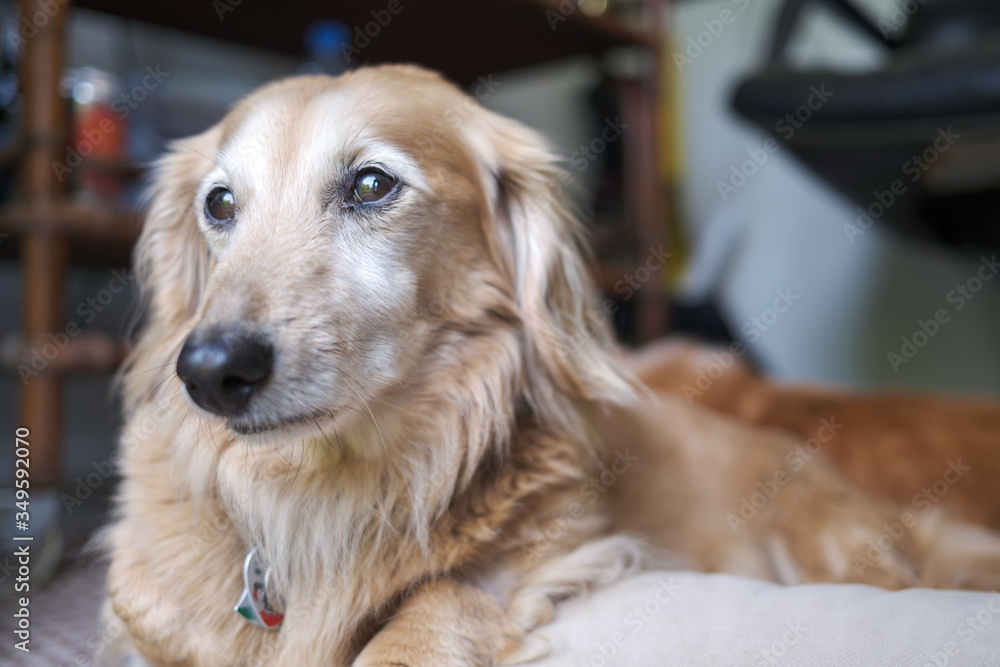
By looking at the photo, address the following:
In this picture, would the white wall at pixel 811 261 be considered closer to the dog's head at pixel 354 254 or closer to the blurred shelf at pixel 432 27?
the blurred shelf at pixel 432 27

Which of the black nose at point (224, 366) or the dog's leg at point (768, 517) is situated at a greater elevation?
the black nose at point (224, 366)

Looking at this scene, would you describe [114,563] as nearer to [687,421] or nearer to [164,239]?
[164,239]

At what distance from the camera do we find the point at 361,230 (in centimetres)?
99

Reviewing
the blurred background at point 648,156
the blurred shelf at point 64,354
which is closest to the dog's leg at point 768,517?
the blurred background at point 648,156

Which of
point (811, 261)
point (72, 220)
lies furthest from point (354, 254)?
point (811, 261)

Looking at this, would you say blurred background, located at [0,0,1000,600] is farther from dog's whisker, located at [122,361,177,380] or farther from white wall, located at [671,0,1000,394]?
dog's whisker, located at [122,361,177,380]

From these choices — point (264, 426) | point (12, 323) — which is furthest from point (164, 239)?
point (12, 323)

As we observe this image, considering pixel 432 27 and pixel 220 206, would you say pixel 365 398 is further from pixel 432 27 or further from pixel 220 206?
pixel 432 27

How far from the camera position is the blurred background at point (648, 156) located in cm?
146

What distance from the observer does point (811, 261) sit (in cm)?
338

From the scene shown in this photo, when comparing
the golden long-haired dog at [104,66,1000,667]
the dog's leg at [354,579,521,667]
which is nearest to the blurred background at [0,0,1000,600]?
the golden long-haired dog at [104,66,1000,667]

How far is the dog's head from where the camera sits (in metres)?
0.82

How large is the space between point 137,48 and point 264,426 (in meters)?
2.32

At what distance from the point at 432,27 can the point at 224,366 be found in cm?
173
